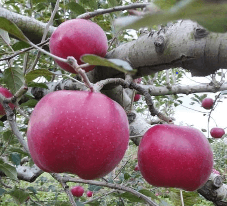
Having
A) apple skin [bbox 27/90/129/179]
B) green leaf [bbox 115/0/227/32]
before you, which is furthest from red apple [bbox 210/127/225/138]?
green leaf [bbox 115/0/227/32]

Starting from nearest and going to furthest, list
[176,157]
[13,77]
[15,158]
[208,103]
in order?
[176,157]
[13,77]
[15,158]
[208,103]

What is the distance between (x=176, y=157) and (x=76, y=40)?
351 mm

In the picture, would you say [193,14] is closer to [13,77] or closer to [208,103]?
[13,77]

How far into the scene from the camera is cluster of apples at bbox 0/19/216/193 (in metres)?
0.43

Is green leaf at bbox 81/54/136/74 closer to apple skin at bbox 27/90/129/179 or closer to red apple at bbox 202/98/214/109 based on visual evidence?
apple skin at bbox 27/90/129/179

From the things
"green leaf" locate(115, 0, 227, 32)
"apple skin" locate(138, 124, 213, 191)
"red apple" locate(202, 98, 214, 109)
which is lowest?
"red apple" locate(202, 98, 214, 109)

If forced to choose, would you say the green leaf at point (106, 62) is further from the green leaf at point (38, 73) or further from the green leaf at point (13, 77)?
the green leaf at point (13, 77)

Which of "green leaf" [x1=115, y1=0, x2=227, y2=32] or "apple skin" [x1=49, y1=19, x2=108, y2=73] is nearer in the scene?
"green leaf" [x1=115, y1=0, x2=227, y2=32]

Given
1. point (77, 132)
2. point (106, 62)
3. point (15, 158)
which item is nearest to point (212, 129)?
point (15, 158)

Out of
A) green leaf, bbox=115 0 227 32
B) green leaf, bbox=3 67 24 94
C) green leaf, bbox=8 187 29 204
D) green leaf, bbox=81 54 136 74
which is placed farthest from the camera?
green leaf, bbox=8 187 29 204

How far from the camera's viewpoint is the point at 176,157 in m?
0.55

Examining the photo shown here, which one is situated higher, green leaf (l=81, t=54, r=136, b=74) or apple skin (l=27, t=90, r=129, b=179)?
green leaf (l=81, t=54, r=136, b=74)

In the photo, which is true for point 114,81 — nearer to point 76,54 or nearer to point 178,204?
point 76,54

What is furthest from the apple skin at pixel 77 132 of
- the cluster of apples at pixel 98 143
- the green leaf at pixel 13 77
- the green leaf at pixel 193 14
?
the green leaf at pixel 13 77
